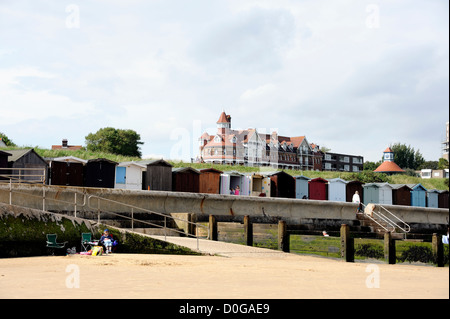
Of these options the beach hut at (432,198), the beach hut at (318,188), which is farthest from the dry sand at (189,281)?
the beach hut at (432,198)

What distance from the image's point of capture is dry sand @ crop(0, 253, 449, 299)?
8.15 m

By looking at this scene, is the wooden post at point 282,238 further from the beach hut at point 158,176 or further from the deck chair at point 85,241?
the beach hut at point 158,176

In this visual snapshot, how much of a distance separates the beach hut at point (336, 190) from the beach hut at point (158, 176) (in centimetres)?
1613

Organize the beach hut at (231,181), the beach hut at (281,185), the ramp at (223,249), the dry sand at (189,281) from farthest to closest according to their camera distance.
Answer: the beach hut at (281,185) → the beach hut at (231,181) → the ramp at (223,249) → the dry sand at (189,281)

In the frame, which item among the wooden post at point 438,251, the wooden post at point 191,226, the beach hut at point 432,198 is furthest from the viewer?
the beach hut at point 432,198

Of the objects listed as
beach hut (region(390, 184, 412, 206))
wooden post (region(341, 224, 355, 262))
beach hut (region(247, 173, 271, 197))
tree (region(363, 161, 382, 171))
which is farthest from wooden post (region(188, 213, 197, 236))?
tree (region(363, 161, 382, 171))

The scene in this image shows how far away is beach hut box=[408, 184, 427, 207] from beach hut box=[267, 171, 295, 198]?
14.2 metres

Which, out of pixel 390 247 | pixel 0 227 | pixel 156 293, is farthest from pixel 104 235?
pixel 390 247

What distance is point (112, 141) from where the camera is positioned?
89.8m

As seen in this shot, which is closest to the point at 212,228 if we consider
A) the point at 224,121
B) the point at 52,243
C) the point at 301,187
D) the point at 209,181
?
the point at 52,243

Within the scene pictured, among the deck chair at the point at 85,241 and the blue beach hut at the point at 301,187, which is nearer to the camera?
the deck chair at the point at 85,241

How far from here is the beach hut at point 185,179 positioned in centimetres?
3797
